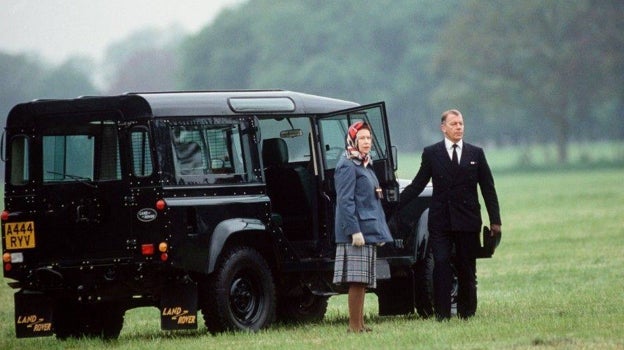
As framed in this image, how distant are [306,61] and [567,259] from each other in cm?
8888

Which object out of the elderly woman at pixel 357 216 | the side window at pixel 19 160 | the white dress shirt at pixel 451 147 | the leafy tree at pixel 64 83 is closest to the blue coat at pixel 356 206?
the elderly woman at pixel 357 216

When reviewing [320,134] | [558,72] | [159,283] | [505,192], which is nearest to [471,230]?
[320,134]

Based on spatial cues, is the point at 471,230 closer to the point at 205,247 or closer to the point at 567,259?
the point at 205,247

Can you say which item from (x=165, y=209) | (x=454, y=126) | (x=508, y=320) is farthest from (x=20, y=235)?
(x=508, y=320)

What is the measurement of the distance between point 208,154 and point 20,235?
1.68 meters

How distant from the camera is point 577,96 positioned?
8812 cm

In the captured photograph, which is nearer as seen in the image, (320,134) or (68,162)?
(68,162)

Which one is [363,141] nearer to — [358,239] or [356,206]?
[356,206]

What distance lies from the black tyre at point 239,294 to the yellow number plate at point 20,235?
1.47 m

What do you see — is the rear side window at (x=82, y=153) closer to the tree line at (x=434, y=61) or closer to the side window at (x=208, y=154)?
the side window at (x=208, y=154)

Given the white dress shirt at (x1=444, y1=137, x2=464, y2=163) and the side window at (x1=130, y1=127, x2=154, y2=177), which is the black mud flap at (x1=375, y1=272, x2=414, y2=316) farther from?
the side window at (x1=130, y1=127, x2=154, y2=177)

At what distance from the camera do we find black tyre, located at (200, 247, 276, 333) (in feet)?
42.0

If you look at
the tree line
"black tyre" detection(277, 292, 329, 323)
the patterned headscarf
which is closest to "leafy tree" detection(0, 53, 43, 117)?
the tree line

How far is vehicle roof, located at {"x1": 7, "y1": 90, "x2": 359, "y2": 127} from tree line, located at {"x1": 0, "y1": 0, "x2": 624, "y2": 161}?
74.1m
